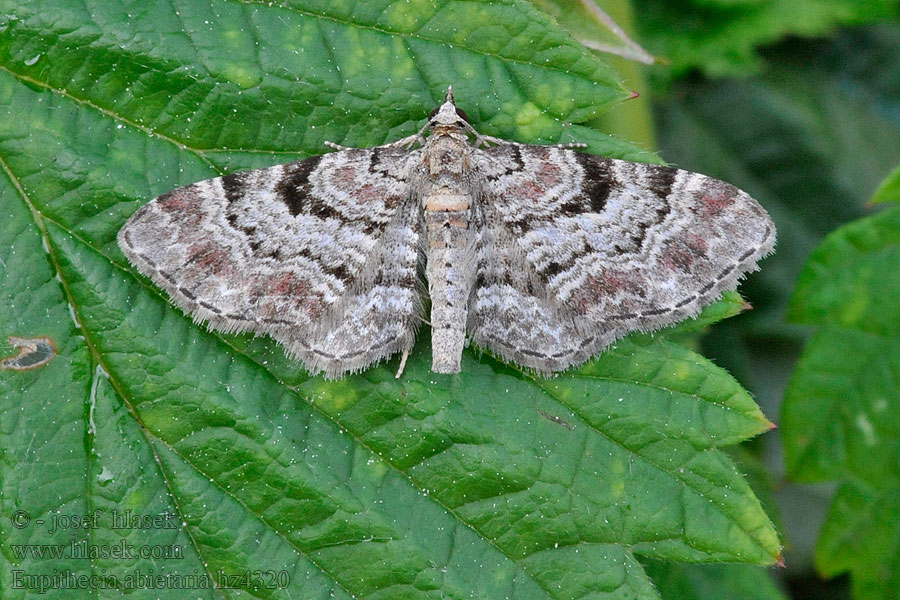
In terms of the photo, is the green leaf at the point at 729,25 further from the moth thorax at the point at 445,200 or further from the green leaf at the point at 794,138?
the moth thorax at the point at 445,200

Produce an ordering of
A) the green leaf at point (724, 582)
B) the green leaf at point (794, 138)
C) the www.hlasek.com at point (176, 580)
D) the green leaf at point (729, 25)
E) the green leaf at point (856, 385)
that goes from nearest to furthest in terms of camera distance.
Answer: the www.hlasek.com at point (176, 580) → the green leaf at point (856, 385) → the green leaf at point (724, 582) → the green leaf at point (729, 25) → the green leaf at point (794, 138)

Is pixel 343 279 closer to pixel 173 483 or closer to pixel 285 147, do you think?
pixel 285 147

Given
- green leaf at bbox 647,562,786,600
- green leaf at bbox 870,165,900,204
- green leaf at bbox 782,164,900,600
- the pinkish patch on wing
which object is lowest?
Result: green leaf at bbox 647,562,786,600

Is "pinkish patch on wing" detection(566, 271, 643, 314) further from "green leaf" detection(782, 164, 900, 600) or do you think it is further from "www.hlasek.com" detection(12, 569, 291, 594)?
"www.hlasek.com" detection(12, 569, 291, 594)

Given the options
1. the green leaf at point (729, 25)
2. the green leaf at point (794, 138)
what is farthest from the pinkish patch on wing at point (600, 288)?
the green leaf at point (729, 25)

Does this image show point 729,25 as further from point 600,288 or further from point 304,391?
point 304,391

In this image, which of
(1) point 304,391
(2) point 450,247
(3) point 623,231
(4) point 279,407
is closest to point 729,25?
(3) point 623,231

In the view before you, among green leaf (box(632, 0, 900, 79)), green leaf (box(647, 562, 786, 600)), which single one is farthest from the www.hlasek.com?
green leaf (box(632, 0, 900, 79))
